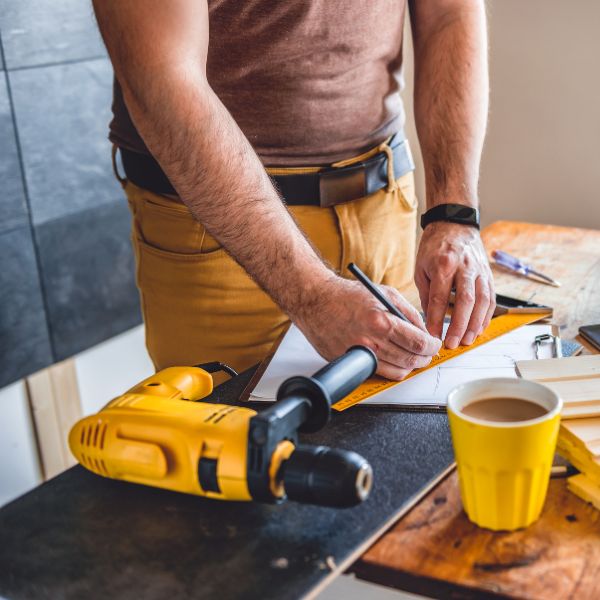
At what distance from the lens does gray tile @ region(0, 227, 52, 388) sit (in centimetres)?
212

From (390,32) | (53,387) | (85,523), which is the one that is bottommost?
(53,387)

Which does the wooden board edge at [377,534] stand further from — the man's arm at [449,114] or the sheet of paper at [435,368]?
the man's arm at [449,114]

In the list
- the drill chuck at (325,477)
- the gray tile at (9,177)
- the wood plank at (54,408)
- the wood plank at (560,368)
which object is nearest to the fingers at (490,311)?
the wood plank at (560,368)

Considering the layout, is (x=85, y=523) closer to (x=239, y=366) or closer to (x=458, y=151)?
(x=239, y=366)

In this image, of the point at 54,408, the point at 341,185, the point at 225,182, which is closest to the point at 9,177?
the point at 54,408

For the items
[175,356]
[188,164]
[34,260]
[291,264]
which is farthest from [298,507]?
[34,260]

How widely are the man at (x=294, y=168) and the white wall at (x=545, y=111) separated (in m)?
0.66

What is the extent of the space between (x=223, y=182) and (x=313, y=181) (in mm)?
284

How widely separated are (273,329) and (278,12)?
1.65ft

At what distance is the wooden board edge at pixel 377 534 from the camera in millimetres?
679

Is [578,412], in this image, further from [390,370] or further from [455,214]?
[455,214]

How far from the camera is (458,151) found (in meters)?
1.41

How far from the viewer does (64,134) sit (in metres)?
2.19

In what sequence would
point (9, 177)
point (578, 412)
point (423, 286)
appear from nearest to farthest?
point (578, 412) < point (423, 286) < point (9, 177)
